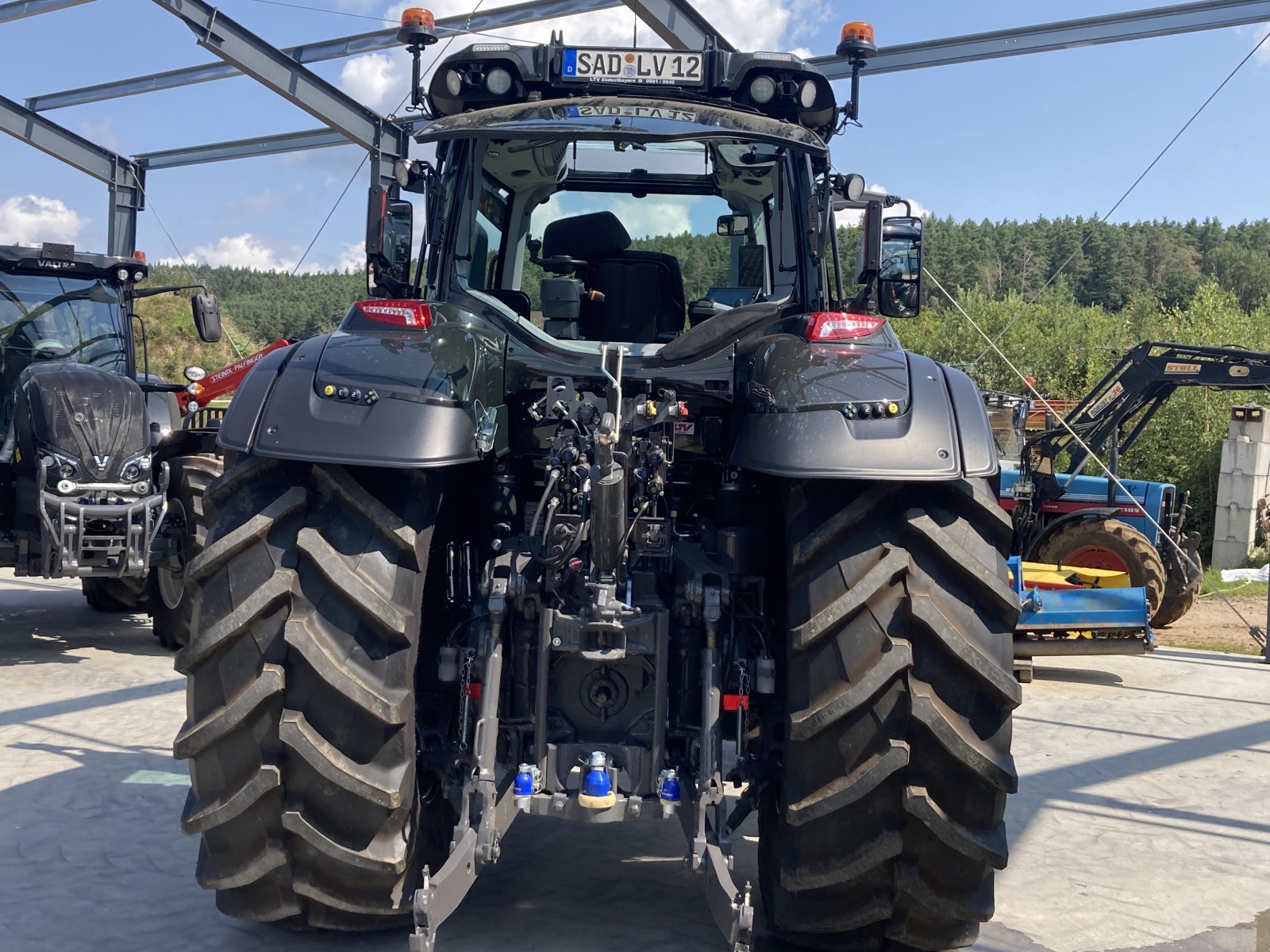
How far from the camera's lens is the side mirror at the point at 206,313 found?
9.04m

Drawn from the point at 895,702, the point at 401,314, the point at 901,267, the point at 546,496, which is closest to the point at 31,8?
the point at 401,314

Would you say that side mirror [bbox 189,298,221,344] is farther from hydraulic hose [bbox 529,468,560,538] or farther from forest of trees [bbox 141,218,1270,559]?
hydraulic hose [bbox 529,468,560,538]

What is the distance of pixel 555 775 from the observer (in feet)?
10.9

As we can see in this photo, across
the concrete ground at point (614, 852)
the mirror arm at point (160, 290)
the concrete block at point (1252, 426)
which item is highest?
the mirror arm at point (160, 290)

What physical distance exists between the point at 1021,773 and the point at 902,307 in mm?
2866

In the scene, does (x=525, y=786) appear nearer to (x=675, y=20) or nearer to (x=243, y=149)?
(x=675, y=20)

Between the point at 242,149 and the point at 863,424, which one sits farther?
the point at 242,149

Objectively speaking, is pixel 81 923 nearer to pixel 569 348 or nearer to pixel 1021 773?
pixel 569 348

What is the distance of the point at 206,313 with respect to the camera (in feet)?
29.7

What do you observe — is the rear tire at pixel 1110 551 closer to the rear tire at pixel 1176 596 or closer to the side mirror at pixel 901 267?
the rear tire at pixel 1176 596

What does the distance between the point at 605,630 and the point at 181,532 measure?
6.09 m

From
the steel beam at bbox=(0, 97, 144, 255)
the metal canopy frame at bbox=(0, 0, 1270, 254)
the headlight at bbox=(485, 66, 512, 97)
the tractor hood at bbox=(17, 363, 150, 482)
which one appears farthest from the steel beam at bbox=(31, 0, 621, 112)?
the headlight at bbox=(485, 66, 512, 97)

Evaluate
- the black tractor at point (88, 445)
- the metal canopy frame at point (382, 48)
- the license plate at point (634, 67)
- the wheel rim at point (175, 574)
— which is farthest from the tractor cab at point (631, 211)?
the wheel rim at point (175, 574)

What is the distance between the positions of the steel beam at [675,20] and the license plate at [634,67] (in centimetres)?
524
